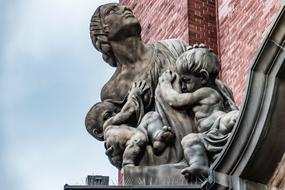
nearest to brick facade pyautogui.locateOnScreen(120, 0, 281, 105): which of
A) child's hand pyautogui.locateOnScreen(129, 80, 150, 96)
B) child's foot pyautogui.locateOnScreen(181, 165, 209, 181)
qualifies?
child's hand pyautogui.locateOnScreen(129, 80, 150, 96)

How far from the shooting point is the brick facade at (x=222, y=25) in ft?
53.1

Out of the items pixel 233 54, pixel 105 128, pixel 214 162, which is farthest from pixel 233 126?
pixel 233 54

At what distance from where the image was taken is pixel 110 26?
532 inches

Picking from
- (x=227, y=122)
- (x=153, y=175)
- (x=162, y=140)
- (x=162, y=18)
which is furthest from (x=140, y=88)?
(x=162, y=18)

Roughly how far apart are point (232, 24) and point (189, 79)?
4494 mm

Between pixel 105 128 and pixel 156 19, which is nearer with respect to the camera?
pixel 105 128

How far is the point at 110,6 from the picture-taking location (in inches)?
539

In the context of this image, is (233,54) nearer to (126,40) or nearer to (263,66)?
(126,40)

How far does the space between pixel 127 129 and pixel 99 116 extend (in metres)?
0.64

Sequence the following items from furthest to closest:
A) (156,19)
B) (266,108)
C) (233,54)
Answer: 1. (156,19)
2. (233,54)
3. (266,108)

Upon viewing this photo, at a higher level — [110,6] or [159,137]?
[110,6]

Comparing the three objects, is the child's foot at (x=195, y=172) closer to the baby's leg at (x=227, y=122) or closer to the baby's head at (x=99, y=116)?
the baby's leg at (x=227, y=122)

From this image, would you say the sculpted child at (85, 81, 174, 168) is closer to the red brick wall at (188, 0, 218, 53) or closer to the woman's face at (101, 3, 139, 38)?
the woman's face at (101, 3, 139, 38)

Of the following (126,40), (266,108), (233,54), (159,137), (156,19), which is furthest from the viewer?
(156,19)
